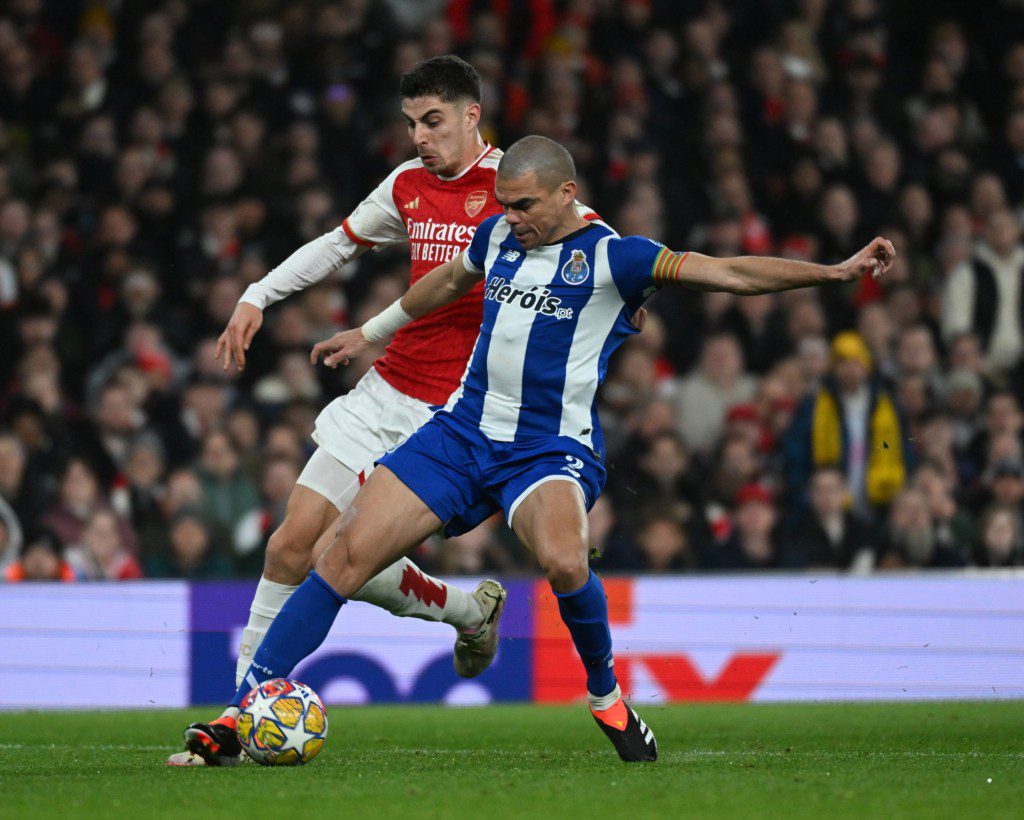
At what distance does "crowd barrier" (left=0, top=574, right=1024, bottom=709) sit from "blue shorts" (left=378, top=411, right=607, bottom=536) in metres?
3.56

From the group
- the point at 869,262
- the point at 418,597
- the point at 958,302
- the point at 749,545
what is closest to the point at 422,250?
the point at 418,597

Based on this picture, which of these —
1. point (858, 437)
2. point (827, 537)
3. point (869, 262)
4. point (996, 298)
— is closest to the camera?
point (869, 262)

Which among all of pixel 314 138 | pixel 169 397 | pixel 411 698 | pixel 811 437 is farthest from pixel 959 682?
pixel 314 138

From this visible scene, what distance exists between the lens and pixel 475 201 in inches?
258

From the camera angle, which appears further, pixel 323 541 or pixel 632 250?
pixel 323 541

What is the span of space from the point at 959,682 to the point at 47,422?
5.53 m

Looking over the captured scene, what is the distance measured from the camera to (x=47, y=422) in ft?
33.2

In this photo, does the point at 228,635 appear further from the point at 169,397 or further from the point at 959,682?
the point at 959,682

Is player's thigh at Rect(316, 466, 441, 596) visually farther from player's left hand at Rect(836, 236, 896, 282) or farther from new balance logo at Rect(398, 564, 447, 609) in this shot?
player's left hand at Rect(836, 236, 896, 282)

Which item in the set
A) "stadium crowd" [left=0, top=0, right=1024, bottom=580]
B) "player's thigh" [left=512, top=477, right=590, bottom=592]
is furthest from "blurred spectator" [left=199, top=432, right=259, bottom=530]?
"player's thigh" [left=512, top=477, right=590, bottom=592]

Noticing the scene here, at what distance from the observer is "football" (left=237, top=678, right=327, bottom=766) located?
533cm

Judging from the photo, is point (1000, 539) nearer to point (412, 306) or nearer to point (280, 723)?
point (412, 306)

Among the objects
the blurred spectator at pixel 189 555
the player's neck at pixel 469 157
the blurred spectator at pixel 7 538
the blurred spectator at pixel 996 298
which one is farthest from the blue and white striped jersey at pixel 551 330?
the blurred spectator at pixel 996 298

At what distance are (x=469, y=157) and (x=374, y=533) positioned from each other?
70.2 inches
